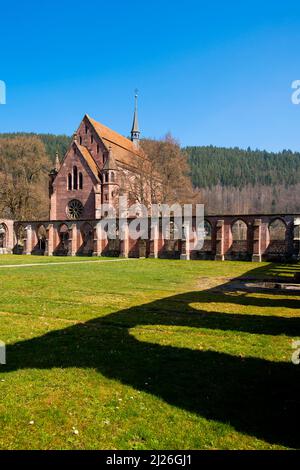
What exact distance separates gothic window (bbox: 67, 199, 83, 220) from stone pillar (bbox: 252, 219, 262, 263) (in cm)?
2255

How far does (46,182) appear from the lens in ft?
168

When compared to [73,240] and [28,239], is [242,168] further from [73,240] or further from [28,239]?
[28,239]

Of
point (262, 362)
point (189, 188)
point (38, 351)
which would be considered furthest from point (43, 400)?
point (189, 188)

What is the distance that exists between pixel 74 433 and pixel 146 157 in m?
41.4

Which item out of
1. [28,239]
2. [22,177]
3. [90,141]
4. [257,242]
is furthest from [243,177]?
[28,239]

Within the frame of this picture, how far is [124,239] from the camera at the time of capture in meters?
36.2

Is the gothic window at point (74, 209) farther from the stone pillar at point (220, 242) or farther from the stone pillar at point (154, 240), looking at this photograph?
the stone pillar at point (220, 242)

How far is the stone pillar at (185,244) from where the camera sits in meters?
33.0

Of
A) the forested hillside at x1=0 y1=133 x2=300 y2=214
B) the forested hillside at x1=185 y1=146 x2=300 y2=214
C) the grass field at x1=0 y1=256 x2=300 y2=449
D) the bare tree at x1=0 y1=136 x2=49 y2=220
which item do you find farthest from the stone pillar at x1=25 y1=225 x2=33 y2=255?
the forested hillside at x1=185 y1=146 x2=300 y2=214

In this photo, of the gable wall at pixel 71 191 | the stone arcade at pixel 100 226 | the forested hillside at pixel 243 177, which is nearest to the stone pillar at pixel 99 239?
the stone arcade at pixel 100 226

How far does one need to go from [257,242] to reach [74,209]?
2400cm

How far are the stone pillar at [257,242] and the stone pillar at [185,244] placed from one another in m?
5.65
